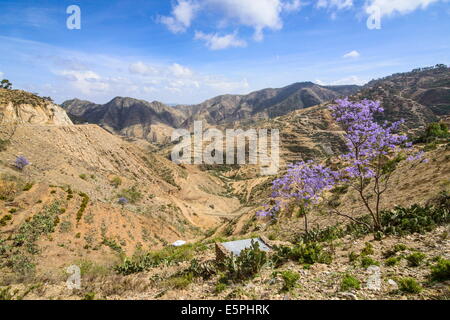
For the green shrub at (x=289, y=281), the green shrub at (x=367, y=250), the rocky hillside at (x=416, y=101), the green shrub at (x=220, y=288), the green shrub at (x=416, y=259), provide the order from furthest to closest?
1. the rocky hillside at (x=416, y=101)
2. the green shrub at (x=367, y=250)
3. the green shrub at (x=220, y=288)
4. the green shrub at (x=416, y=259)
5. the green shrub at (x=289, y=281)

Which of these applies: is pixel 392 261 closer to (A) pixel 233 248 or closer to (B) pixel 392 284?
(B) pixel 392 284

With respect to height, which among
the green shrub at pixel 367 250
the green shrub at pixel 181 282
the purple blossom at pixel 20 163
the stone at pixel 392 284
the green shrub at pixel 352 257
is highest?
the purple blossom at pixel 20 163

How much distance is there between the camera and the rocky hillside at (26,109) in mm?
46438

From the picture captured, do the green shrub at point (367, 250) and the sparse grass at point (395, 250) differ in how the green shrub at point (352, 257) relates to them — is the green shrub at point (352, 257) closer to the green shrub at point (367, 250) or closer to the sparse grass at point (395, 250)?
the green shrub at point (367, 250)

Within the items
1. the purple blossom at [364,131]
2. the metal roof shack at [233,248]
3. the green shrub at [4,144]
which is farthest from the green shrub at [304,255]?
the green shrub at [4,144]

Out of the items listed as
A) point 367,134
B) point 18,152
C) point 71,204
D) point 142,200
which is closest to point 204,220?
point 142,200

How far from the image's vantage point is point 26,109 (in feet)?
164

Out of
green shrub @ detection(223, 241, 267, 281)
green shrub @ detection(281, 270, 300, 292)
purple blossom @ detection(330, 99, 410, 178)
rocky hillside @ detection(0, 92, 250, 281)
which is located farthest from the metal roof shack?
rocky hillside @ detection(0, 92, 250, 281)

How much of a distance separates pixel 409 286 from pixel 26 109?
6495 centimetres

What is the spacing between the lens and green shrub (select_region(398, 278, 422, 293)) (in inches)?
229

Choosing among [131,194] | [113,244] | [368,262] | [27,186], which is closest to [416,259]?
[368,262]

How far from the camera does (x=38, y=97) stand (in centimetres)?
5800

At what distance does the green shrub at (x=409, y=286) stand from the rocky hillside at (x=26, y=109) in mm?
56468

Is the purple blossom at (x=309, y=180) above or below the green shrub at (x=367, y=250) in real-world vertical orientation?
above
